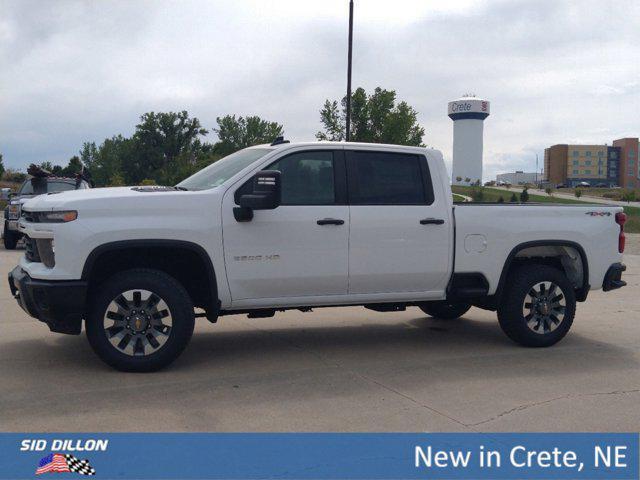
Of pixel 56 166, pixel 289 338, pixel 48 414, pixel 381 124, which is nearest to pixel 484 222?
pixel 289 338

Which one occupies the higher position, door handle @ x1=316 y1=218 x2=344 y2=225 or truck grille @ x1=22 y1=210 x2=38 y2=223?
truck grille @ x1=22 y1=210 x2=38 y2=223

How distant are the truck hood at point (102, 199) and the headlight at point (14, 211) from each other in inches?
432

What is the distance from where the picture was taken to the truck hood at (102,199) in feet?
19.3

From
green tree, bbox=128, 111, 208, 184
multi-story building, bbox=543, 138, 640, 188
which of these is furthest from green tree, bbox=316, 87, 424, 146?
multi-story building, bbox=543, 138, 640, 188

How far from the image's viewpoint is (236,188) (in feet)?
20.9

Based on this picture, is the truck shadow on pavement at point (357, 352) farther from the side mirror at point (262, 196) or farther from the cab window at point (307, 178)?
the cab window at point (307, 178)

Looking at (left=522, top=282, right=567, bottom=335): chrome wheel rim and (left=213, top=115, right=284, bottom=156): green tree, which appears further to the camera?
(left=213, top=115, right=284, bottom=156): green tree

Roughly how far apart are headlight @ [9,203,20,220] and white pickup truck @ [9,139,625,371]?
10.7m

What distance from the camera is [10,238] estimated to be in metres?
18.1

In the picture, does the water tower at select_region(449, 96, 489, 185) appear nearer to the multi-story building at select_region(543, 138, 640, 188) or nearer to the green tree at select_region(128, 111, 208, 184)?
the multi-story building at select_region(543, 138, 640, 188)

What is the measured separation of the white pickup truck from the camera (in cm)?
597

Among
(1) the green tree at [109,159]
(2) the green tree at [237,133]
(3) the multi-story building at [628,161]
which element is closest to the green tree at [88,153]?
(1) the green tree at [109,159]

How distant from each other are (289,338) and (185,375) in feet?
6.01

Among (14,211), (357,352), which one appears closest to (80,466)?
(357,352)
